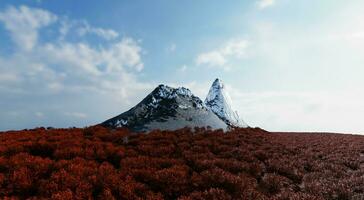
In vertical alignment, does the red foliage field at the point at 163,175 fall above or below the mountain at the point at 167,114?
below

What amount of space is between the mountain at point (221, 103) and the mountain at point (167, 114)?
6.06 metres

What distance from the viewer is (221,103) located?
4134cm

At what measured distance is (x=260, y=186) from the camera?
10.9 meters

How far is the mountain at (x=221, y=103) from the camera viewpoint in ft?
132

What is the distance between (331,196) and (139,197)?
5114mm

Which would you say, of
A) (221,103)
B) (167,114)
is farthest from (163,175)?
(221,103)

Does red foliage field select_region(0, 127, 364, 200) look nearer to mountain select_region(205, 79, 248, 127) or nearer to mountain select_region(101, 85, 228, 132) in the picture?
mountain select_region(101, 85, 228, 132)

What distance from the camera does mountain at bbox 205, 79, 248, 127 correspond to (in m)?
40.1

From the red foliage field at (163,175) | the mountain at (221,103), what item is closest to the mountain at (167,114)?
the mountain at (221,103)

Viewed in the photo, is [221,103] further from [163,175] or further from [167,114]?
[163,175]

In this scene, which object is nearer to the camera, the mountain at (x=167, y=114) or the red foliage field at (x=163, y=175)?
the red foliage field at (x=163, y=175)

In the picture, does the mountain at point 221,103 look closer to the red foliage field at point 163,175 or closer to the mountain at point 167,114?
the mountain at point 167,114

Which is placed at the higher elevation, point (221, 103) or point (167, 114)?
point (221, 103)

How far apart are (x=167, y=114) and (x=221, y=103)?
1235 centimetres
